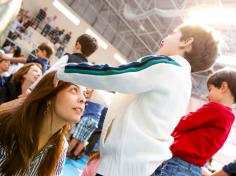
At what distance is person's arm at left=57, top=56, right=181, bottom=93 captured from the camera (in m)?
1.11

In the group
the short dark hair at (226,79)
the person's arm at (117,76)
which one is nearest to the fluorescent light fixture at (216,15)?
the short dark hair at (226,79)

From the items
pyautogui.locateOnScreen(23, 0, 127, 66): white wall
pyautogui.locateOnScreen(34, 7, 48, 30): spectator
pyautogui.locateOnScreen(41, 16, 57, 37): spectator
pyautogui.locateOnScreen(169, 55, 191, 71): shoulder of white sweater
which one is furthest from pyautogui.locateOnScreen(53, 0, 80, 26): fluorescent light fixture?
pyautogui.locateOnScreen(169, 55, 191, 71): shoulder of white sweater

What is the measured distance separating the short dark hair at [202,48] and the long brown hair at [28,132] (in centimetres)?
61

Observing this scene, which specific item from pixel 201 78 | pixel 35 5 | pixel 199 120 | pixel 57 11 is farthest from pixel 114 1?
pixel 199 120

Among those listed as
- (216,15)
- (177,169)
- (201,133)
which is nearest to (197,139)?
(201,133)

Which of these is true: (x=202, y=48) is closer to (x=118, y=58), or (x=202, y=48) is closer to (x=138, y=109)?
(x=138, y=109)

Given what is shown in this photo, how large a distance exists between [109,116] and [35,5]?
11052 millimetres

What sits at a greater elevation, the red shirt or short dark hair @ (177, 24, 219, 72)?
short dark hair @ (177, 24, 219, 72)

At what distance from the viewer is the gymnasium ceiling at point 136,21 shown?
388 inches

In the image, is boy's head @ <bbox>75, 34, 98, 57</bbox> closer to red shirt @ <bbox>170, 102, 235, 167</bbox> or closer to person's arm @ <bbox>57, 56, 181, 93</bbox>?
red shirt @ <bbox>170, 102, 235, 167</bbox>

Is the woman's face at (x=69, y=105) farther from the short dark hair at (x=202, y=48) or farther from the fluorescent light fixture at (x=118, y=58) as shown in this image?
the fluorescent light fixture at (x=118, y=58)

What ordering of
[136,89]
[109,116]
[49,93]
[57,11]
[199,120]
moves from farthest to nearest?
[57,11] < [199,120] < [49,93] < [109,116] < [136,89]

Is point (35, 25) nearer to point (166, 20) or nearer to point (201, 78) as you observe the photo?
point (166, 20)

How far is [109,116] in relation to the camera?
126 cm
